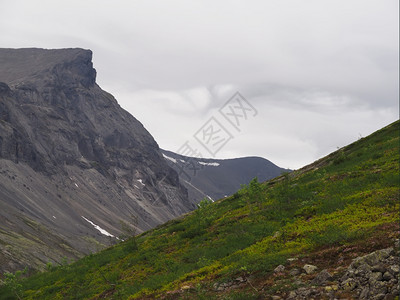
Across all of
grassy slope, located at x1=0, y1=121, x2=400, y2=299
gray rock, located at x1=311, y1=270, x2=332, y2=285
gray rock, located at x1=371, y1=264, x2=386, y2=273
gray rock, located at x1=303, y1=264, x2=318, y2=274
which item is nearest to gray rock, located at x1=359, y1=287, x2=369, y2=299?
gray rock, located at x1=371, y1=264, x2=386, y2=273

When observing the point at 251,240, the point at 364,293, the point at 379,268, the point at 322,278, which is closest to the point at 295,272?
the point at 322,278

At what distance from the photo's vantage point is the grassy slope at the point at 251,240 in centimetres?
1566

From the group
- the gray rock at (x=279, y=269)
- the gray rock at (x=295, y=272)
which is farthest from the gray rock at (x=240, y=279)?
the gray rock at (x=295, y=272)

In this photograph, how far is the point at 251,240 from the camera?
66.7 ft

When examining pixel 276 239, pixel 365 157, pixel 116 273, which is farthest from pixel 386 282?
pixel 365 157

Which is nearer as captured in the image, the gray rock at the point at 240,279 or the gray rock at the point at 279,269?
the gray rock at the point at 279,269

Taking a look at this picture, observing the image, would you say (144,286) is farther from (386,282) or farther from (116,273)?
(386,282)

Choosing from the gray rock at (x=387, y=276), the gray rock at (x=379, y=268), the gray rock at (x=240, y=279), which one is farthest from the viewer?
the gray rock at (x=240, y=279)

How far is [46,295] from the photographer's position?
24.3 m

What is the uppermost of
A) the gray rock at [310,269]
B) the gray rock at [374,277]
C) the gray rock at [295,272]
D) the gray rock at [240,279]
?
the gray rock at [374,277]

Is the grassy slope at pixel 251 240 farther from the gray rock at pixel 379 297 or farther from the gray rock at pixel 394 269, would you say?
the gray rock at pixel 379 297

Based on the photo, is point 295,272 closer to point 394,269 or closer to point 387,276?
point 387,276

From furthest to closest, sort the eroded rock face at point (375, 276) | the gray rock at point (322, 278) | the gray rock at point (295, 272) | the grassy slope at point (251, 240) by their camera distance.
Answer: the grassy slope at point (251, 240), the gray rock at point (295, 272), the gray rock at point (322, 278), the eroded rock face at point (375, 276)

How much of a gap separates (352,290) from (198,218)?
2025 cm
